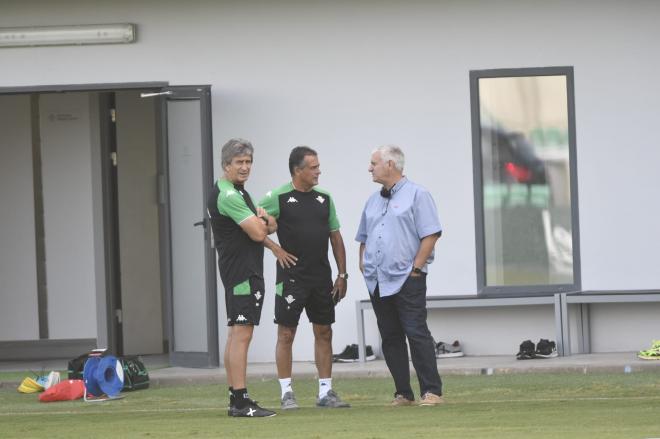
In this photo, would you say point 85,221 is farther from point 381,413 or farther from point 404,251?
point 381,413

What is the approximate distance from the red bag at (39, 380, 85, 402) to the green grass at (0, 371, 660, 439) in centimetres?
11

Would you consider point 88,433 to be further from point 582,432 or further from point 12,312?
point 12,312

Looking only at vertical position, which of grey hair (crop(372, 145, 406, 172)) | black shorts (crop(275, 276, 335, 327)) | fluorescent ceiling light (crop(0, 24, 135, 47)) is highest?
fluorescent ceiling light (crop(0, 24, 135, 47))

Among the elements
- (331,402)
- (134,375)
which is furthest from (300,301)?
(134,375)

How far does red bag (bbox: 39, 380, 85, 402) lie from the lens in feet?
39.2

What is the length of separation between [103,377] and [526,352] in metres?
3.54

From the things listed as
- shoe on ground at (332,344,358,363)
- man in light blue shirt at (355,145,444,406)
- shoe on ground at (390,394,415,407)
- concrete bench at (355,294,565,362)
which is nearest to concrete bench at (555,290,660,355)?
concrete bench at (355,294,565,362)

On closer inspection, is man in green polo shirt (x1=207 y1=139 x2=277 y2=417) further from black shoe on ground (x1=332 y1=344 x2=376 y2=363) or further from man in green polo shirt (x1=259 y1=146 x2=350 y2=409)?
black shoe on ground (x1=332 y1=344 x2=376 y2=363)

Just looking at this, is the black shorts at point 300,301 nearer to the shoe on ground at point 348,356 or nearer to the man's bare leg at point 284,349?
the man's bare leg at point 284,349

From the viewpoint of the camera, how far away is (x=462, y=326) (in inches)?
532

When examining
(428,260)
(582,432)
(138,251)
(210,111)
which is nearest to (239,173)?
(428,260)

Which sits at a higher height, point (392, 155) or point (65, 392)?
point (392, 155)

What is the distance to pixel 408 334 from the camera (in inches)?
386

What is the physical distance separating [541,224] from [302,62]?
2580mm
